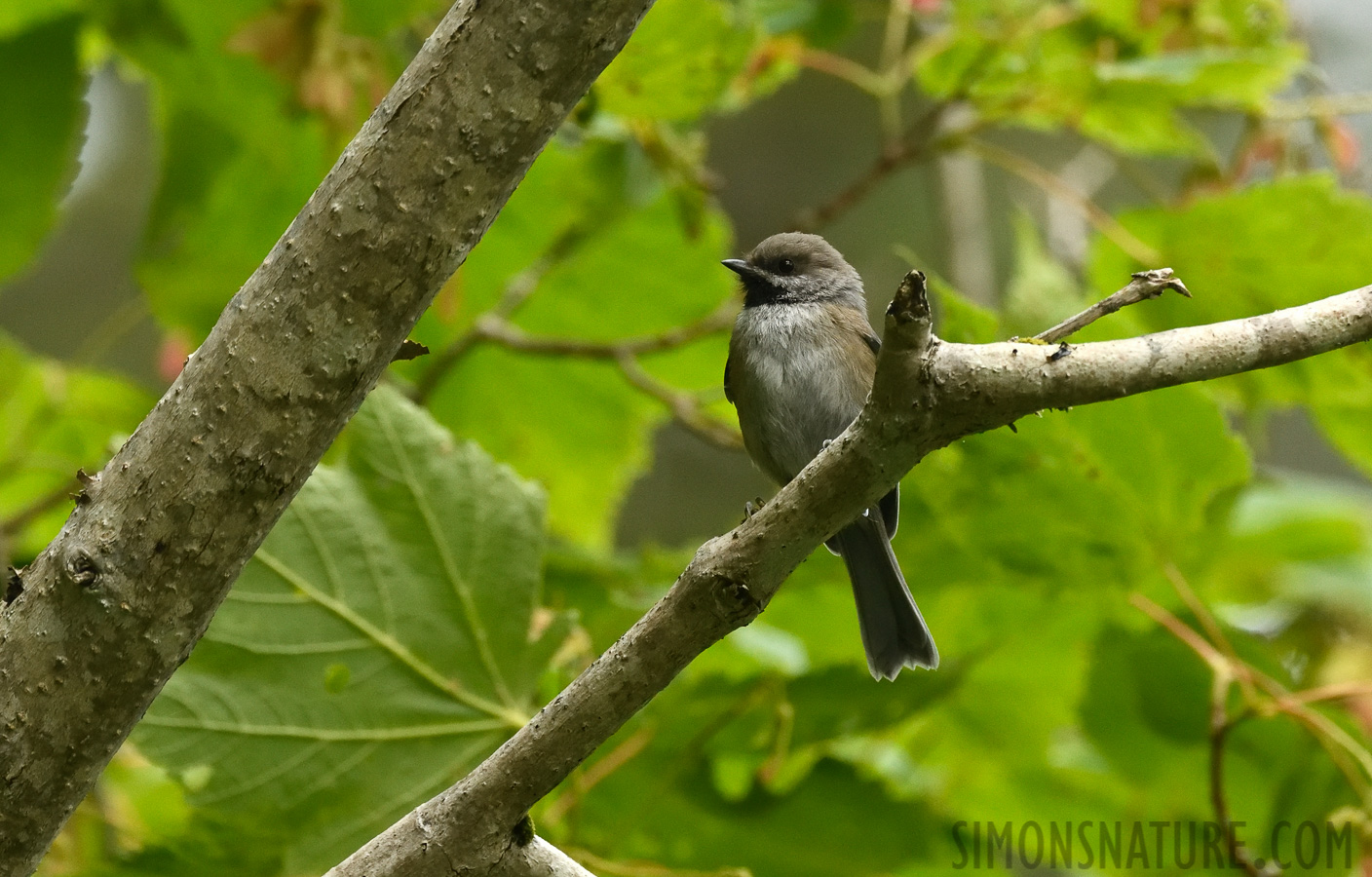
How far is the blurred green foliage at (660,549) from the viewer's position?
2797 millimetres

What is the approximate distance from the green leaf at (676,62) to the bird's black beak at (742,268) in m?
0.68

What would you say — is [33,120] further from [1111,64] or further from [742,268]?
[1111,64]

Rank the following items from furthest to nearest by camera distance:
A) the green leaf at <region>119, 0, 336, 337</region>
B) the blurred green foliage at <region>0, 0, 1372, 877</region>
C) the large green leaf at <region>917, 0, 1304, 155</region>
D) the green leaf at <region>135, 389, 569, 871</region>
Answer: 1. the large green leaf at <region>917, 0, 1304, 155</region>
2. the green leaf at <region>119, 0, 336, 337</region>
3. the blurred green foliage at <region>0, 0, 1372, 877</region>
4. the green leaf at <region>135, 389, 569, 871</region>

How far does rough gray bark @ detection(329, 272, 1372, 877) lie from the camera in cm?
160

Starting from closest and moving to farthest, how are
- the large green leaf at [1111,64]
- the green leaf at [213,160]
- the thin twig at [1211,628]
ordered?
the thin twig at [1211,628], the green leaf at [213,160], the large green leaf at [1111,64]

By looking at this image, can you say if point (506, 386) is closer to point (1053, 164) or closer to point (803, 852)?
point (803, 852)

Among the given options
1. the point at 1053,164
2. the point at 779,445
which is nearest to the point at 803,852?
the point at 779,445

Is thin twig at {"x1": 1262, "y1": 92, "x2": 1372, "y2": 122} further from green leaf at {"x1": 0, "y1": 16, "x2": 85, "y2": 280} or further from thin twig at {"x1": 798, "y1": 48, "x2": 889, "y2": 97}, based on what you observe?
green leaf at {"x1": 0, "y1": 16, "x2": 85, "y2": 280}

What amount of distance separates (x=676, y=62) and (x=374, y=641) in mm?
1581

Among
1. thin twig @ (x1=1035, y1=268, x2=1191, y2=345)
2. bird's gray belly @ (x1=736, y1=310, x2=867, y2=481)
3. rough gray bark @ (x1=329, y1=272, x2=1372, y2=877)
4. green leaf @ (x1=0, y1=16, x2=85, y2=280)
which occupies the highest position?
green leaf @ (x1=0, y1=16, x2=85, y2=280)

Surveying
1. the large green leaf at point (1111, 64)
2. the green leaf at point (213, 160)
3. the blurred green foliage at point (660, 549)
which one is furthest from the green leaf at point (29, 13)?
the large green leaf at point (1111, 64)

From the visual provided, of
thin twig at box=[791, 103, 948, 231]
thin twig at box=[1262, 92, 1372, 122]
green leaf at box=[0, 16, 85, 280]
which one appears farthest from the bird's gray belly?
green leaf at box=[0, 16, 85, 280]

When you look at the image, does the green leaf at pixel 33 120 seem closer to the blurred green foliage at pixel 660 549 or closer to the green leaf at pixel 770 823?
the blurred green foliage at pixel 660 549

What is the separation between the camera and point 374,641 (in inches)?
110
